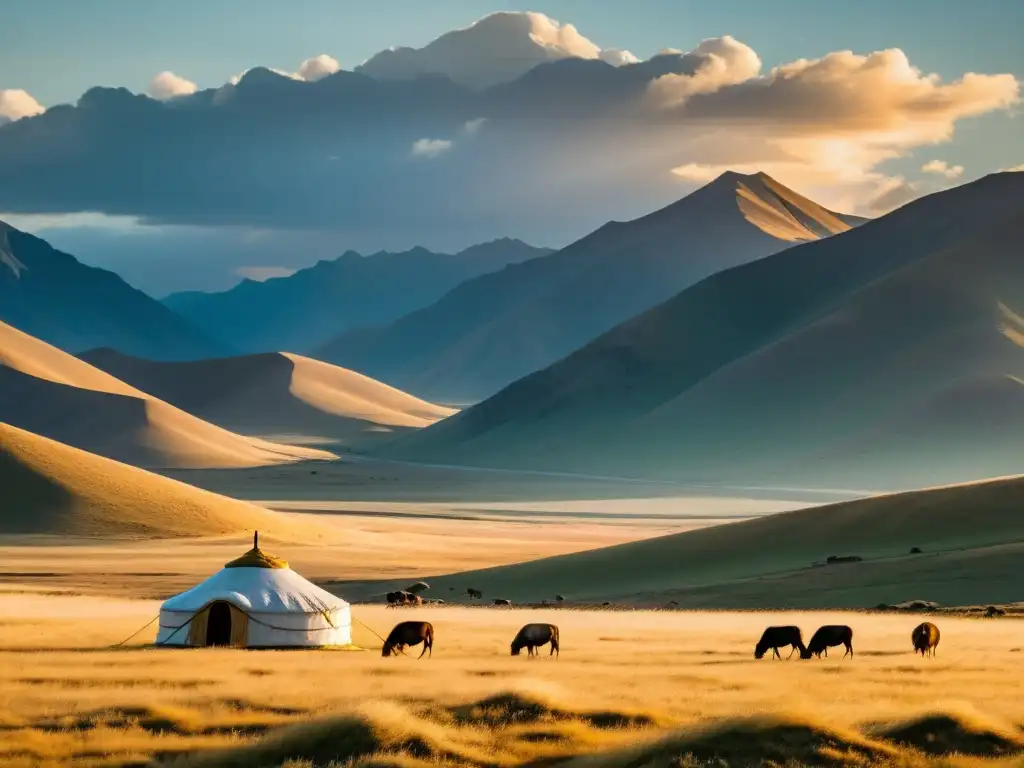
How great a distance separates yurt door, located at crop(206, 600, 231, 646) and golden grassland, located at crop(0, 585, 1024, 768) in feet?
A: 5.21

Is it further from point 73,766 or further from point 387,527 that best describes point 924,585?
point 387,527

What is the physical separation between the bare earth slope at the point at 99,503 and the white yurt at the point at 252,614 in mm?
56429

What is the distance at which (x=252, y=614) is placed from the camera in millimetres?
41312

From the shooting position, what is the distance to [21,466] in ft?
346

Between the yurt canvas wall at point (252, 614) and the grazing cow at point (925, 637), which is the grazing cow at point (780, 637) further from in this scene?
the yurt canvas wall at point (252, 614)

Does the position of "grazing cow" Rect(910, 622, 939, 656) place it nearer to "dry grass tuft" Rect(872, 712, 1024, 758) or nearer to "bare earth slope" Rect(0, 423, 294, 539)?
"dry grass tuft" Rect(872, 712, 1024, 758)

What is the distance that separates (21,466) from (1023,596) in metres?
67.9

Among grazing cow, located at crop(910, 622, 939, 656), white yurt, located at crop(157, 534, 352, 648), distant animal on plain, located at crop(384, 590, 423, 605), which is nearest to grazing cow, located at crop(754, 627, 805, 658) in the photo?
grazing cow, located at crop(910, 622, 939, 656)

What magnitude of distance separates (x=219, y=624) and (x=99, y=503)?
207 ft

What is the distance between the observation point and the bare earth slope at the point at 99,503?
323ft


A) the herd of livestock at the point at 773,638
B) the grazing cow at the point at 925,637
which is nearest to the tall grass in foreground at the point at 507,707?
the grazing cow at the point at 925,637

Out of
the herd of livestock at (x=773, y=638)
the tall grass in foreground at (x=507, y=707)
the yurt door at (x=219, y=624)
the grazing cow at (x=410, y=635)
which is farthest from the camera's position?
the yurt door at (x=219, y=624)

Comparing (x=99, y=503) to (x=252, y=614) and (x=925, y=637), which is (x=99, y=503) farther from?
(x=925, y=637)

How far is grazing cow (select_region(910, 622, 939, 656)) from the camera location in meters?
36.8
